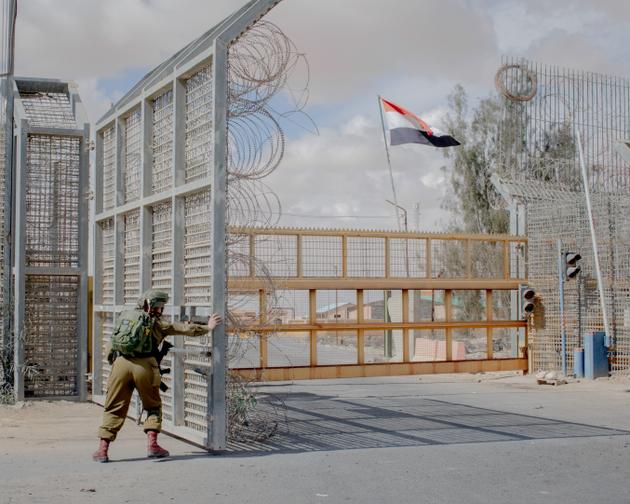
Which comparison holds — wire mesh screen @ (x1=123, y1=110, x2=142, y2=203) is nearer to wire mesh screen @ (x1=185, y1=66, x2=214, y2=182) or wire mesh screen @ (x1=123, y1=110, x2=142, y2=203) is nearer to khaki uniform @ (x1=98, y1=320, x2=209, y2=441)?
wire mesh screen @ (x1=185, y1=66, x2=214, y2=182)

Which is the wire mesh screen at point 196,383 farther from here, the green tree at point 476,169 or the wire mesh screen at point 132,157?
the green tree at point 476,169

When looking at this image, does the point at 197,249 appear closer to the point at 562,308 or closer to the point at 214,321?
the point at 214,321

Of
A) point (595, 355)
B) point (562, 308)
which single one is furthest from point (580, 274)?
point (595, 355)

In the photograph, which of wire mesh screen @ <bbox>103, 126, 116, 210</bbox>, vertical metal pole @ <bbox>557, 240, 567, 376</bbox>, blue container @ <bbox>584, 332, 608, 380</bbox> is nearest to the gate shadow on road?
wire mesh screen @ <bbox>103, 126, 116, 210</bbox>

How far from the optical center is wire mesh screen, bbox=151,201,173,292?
1003 centimetres

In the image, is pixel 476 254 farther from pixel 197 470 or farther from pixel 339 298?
pixel 197 470

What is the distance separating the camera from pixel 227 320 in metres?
8.99

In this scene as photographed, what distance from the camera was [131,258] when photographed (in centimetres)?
1143

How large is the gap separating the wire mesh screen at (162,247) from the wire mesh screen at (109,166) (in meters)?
1.99

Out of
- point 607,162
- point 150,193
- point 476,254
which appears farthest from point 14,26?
point 607,162

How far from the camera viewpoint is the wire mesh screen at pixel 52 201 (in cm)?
1310

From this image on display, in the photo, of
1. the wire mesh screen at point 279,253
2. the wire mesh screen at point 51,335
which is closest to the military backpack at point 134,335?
the wire mesh screen at point 51,335

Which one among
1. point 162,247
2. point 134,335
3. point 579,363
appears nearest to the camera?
point 134,335

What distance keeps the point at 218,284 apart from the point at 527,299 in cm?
1070
